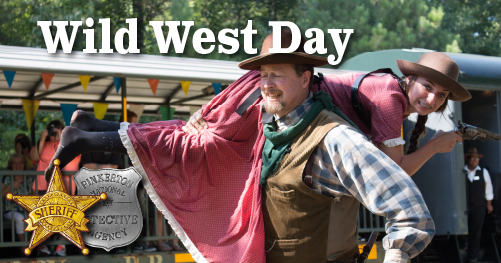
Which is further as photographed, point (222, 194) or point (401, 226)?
point (222, 194)

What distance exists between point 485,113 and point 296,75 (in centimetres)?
547

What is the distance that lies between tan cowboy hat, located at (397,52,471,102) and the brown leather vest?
2.05ft

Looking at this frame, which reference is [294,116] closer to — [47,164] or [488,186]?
[47,164]

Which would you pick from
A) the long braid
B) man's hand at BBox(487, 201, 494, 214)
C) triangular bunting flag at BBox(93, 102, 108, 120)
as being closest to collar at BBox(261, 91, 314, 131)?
the long braid

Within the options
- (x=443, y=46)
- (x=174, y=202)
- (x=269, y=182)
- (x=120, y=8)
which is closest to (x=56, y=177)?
(x=174, y=202)

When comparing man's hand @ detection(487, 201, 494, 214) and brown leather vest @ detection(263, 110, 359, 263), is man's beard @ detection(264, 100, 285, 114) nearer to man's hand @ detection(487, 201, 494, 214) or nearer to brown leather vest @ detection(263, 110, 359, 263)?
brown leather vest @ detection(263, 110, 359, 263)

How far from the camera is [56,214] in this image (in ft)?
15.6

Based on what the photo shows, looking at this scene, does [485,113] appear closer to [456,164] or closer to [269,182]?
[456,164]

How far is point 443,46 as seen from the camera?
65.5 ft

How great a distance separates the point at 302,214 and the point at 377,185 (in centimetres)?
45

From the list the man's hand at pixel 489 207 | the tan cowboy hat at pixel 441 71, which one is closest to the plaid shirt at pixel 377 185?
the tan cowboy hat at pixel 441 71

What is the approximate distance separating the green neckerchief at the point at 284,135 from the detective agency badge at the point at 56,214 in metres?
2.76

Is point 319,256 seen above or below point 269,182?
below

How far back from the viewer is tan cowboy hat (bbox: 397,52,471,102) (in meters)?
2.63
